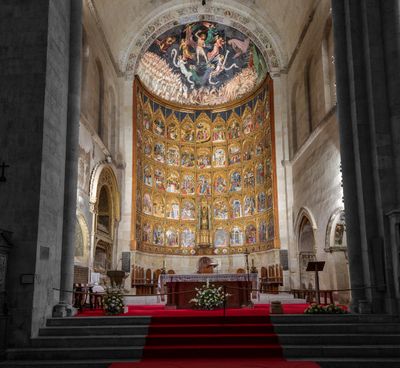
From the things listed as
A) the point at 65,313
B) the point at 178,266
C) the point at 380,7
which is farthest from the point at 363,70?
the point at 178,266

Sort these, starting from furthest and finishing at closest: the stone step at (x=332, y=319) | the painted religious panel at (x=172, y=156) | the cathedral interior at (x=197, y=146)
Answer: the painted religious panel at (x=172, y=156)
the cathedral interior at (x=197, y=146)
the stone step at (x=332, y=319)

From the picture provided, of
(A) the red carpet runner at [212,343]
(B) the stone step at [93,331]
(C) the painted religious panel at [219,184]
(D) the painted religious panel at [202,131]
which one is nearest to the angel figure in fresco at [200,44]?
(D) the painted religious panel at [202,131]

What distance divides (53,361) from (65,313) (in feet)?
6.23

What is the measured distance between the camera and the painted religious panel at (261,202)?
27594 mm

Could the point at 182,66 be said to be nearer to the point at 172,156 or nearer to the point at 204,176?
the point at 172,156

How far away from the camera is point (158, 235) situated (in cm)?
2836

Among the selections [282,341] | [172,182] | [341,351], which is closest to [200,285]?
[282,341]

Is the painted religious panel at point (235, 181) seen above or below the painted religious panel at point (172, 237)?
above

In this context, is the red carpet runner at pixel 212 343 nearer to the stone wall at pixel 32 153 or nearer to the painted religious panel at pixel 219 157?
the stone wall at pixel 32 153

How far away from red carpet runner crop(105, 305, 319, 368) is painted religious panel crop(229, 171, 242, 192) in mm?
19698

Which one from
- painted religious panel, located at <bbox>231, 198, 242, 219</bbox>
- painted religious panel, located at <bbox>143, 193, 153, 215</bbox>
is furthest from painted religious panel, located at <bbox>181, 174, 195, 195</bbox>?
painted religious panel, located at <bbox>231, 198, 242, 219</bbox>

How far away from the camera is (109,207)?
2411 cm

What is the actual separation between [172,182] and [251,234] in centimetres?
611

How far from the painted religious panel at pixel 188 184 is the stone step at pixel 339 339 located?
21.4 meters
